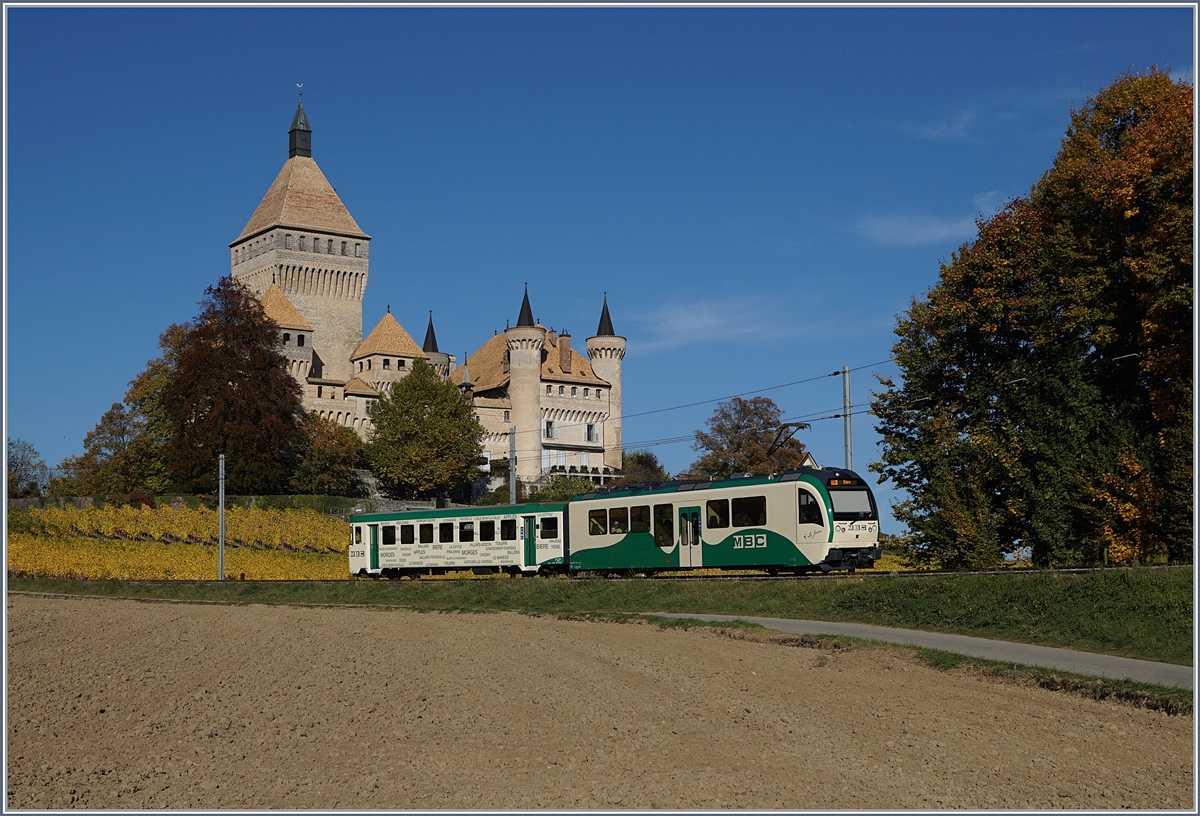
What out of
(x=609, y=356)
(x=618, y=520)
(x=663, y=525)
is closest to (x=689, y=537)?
(x=663, y=525)

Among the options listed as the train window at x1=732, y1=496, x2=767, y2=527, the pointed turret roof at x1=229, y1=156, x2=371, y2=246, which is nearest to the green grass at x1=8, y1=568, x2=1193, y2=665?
the train window at x1=732, y1=496, x2=767, y2=527

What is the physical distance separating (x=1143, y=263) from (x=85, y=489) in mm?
73338

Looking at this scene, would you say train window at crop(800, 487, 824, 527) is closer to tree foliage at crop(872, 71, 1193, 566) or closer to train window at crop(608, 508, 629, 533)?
train window at crop(608, 508, 629, 533)

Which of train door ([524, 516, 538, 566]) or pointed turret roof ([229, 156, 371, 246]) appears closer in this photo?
train door ([524, 516, 538, 566])

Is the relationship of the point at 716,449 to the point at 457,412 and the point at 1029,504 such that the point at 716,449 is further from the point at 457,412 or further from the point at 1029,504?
the point at 1029,504

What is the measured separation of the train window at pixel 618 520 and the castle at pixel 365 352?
2925 inches

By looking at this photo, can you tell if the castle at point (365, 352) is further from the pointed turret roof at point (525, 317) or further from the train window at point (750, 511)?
the train window at point (750, 511)

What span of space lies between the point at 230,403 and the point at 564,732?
68.6 m

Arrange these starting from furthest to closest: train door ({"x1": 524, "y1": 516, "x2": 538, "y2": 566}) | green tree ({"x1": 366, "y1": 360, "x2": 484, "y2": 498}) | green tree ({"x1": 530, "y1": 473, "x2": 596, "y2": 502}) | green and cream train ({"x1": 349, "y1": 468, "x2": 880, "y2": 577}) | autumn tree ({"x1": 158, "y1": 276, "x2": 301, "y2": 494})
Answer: green tree ({"x1": 366, "y1": 360, "x2": 484, "y2": 498}) → green tree ({"x1": 530, "y1": 473, "x2": 596, "y2": 502}) → autumn tree ({"x1": 158, "y1": 276, "x2": 301, "y2": 494}) → train door ({"x1": 524, "y1": 516, "x2": 538, "y2": 566}) → green and cream train ({"x1": 349, "y1": 468, "x2": 880, "y2": 577})

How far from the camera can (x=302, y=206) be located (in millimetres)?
124250

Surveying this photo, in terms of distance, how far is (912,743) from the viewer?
1391 cm

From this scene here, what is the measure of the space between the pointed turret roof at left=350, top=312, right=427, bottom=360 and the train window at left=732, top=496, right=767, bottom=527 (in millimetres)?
83560

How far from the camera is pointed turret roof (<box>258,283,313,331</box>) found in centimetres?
11000

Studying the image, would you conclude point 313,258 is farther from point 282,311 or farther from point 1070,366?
point 1070,366
